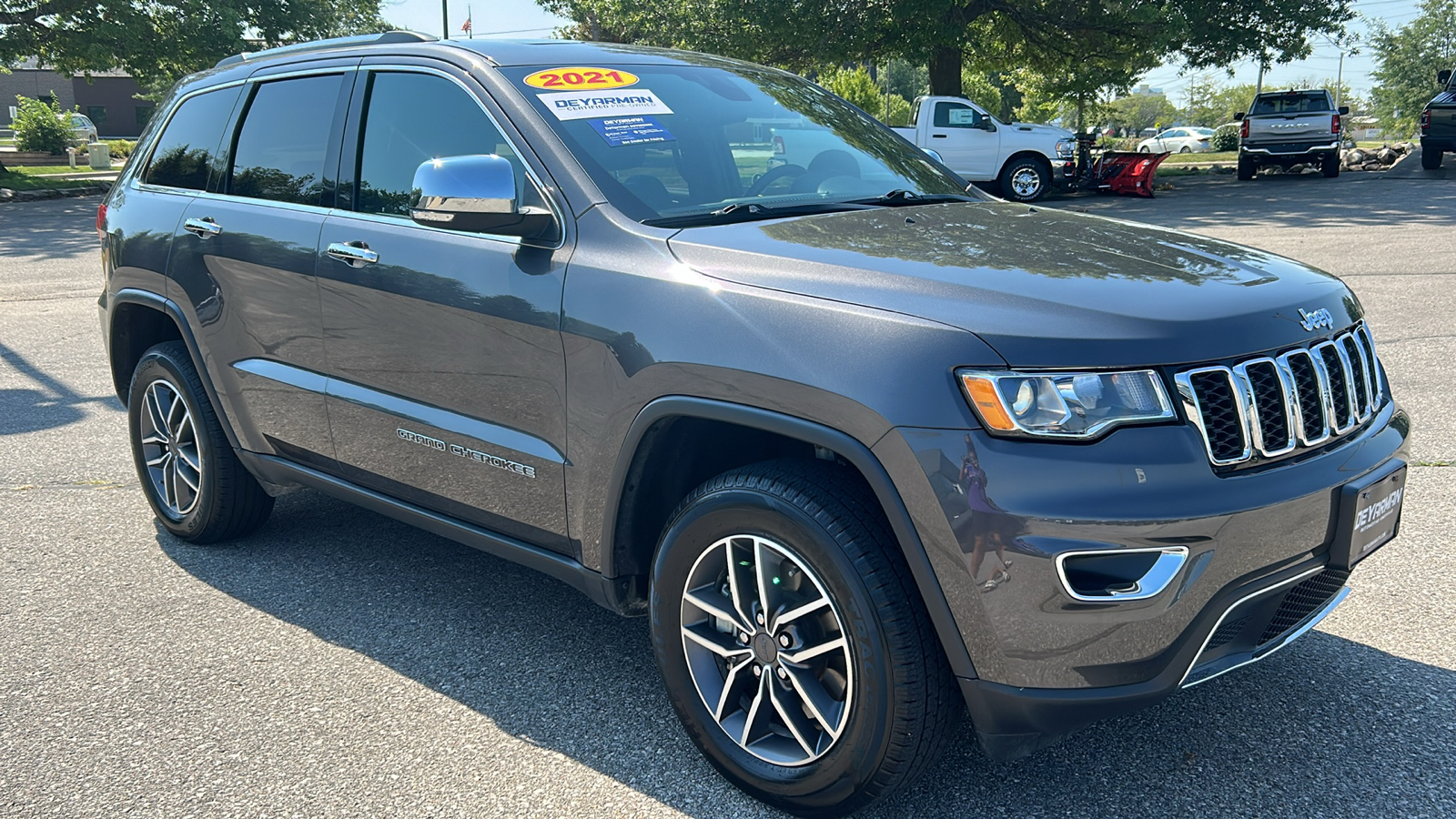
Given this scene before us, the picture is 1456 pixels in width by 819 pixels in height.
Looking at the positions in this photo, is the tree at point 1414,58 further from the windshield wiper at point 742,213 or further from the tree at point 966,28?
the windshield wiper at point 742,213

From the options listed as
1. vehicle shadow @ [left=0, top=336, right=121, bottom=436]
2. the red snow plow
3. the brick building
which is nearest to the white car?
the red snow plow

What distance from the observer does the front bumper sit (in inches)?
87.0

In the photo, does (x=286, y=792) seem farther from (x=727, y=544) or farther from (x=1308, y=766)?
(x=1308, y=766)

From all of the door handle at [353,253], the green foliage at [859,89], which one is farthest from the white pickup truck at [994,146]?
the green foliage at [859,89]

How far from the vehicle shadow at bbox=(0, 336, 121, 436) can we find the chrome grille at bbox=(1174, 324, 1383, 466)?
6.26 meters

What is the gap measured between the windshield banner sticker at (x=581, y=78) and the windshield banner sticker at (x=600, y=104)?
0.04m

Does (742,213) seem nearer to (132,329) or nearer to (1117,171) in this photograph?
(132,329)

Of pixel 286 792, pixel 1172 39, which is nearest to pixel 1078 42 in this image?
pixel 1172 39

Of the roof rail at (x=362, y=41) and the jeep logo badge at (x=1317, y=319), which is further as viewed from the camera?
the roof rail at (x=362, y=41)

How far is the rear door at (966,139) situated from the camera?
2089cm

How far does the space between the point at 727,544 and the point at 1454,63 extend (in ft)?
174

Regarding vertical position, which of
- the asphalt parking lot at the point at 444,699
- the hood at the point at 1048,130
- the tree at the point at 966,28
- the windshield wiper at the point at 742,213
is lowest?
the asphalt parking lot at the point at 444,699

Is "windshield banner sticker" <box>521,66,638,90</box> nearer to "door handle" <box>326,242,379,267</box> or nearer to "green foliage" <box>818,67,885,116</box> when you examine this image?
"door handle" <box>326,242,379,267</box>

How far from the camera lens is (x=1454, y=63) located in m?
45.1
